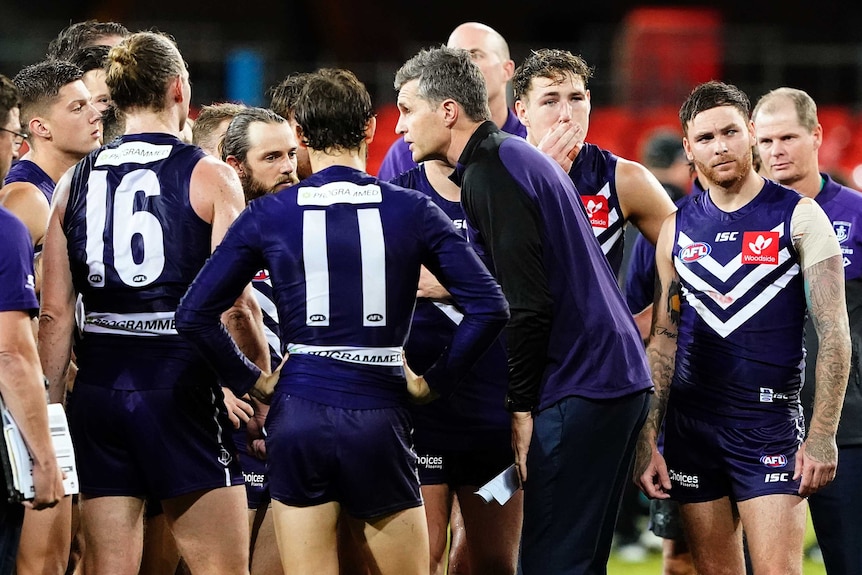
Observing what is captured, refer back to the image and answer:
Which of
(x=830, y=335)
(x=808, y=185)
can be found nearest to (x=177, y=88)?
(x=830, y=335)

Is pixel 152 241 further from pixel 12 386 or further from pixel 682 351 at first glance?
pixel 682 351

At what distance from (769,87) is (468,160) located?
13.1 m

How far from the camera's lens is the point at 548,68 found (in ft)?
17.7

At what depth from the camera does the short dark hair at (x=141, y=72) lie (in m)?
4.19

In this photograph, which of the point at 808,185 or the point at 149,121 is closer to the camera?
the point at 149,121

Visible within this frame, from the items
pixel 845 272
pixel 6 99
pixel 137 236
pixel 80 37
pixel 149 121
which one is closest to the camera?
pixel 6 99

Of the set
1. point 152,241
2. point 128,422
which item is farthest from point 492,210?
point 128,422

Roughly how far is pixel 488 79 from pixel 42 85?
8.12 ft

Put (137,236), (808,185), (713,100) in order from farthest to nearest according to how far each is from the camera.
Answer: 1. (808,185)
2. (713,100)
3. (137,236)

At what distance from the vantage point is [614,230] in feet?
17.1

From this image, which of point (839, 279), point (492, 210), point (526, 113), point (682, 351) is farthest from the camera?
point (526, 113)

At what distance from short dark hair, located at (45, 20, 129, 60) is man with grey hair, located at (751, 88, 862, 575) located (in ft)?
10.8

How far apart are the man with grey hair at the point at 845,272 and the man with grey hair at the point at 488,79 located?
1.31 m

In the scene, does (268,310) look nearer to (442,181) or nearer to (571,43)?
(442,181)
